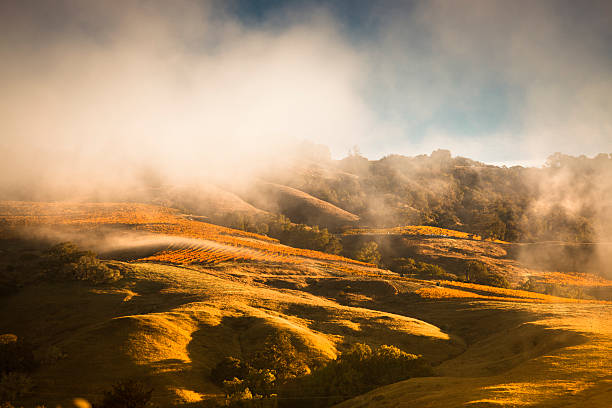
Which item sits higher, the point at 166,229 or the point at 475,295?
the point at 166,229

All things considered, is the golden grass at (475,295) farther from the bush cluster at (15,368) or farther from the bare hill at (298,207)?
the bare hill at (298,207)

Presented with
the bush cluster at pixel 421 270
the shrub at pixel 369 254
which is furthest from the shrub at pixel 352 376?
the shrub at pixel 369 254

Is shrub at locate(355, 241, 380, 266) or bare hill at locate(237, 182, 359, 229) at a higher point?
bare hill at locate(237, 182, 359, 229)

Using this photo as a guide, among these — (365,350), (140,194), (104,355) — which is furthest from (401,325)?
(140,194)

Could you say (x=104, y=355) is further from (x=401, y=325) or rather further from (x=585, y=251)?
(x=585, y=251)

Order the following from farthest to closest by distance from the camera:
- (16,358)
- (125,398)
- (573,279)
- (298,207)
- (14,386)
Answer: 1. (298,207)
2. (573,279)
3. (16,358)
4. (14,386)
5. (125,398)

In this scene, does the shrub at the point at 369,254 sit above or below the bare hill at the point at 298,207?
below

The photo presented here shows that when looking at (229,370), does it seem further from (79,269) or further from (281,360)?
(79,269)

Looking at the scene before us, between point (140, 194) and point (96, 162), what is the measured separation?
62.9m

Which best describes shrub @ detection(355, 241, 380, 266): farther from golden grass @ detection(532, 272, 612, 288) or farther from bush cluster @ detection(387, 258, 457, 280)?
golden grass @ detection(532, 272, 612, 288)

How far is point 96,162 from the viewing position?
540 ft

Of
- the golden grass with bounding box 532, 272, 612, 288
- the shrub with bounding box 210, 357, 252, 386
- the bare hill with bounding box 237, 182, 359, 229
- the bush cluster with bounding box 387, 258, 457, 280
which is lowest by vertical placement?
the bush cluster with bounding box 387, 258, 457, 280

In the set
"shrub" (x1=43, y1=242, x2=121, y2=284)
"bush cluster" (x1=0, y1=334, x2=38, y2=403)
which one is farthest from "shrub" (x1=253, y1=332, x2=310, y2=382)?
"shrub" (x1=43, y1=242, x2=121, y2=284)

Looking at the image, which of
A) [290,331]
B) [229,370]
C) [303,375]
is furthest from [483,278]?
[229,370]
